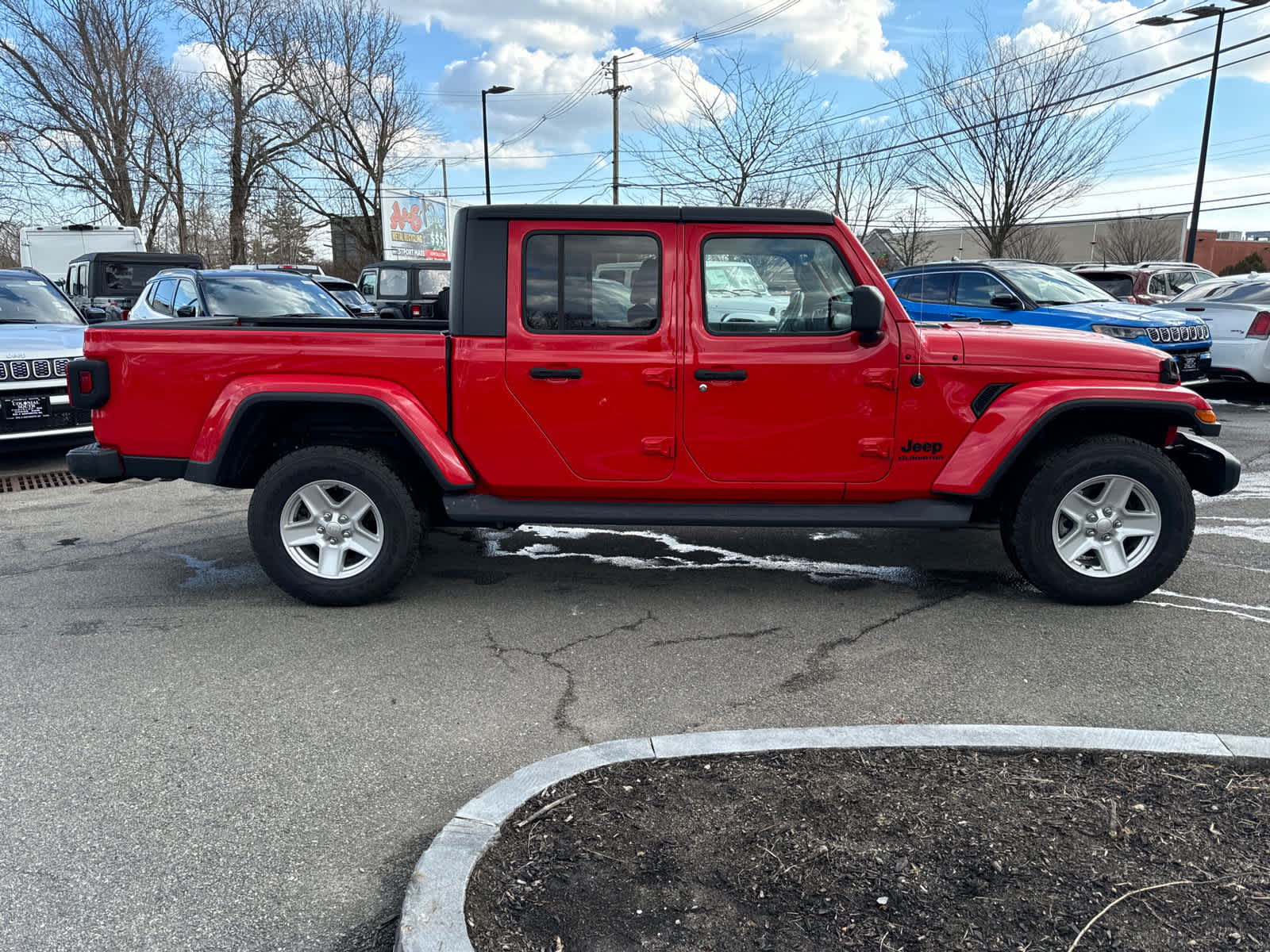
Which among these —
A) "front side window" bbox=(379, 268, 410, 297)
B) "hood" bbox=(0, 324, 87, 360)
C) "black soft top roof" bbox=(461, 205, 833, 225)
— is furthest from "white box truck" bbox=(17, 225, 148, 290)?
"black soft top roof" bbox=(461, 205, 833, 225)

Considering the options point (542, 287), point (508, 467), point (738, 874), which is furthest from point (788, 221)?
point (738, 874)

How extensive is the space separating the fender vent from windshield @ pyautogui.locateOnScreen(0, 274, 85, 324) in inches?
346

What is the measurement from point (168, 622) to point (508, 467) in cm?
186

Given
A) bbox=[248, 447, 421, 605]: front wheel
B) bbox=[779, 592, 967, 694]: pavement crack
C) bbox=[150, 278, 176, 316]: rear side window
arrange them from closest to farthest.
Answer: bbox=[779, 592, 967, 694]: pavement crack → bbox=[248, 447, 421, 605]: front wheel → bbox=[150, 278, 176, 316]: rear side window

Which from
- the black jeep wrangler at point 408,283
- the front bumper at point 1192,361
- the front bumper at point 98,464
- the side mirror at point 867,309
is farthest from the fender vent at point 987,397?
the black jeep wrangler at point 408,283

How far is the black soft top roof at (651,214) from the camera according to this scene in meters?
4.64

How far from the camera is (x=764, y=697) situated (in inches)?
149

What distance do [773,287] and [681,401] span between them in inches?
28.5

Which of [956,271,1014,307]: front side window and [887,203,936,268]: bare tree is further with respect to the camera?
[887,203,936,268]: bare tree

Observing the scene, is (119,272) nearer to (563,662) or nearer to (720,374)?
(720,374)

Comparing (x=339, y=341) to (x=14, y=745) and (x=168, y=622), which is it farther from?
(x=14, y=745)

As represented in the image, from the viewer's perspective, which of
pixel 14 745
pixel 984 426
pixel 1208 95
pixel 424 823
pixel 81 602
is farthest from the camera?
pixel 1208 95

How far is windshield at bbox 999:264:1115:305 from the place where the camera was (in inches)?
416

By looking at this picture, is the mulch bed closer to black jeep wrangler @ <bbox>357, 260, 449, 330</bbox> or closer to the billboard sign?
black jeep wrangler @ <bbox>357, 260, 449, 330</bbox>
